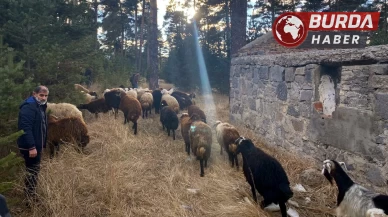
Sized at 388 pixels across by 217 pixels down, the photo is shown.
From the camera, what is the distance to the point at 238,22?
42.8 feet

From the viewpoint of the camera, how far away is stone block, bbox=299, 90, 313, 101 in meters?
5.67

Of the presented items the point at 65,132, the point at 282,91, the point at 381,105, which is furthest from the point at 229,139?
the point at 65,132

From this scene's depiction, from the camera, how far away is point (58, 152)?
593cm

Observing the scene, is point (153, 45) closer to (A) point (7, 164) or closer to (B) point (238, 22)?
(B) point (238, 22)

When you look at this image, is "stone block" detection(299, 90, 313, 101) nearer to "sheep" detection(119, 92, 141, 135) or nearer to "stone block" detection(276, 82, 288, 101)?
"stone block" detection(276, 82, 288, 101)

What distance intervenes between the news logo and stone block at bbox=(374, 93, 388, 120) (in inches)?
190

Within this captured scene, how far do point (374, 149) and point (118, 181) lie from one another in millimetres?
3787

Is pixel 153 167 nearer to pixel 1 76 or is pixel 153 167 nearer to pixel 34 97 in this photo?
pixel 34 97

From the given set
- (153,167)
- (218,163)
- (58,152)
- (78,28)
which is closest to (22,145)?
(58,152)

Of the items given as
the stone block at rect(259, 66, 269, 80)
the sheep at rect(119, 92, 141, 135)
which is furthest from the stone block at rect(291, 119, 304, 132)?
the sheep at rect(119, 92, 141, 135)

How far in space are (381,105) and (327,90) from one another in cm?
132

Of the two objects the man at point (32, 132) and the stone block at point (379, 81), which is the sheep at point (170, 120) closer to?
the man at point (32, 132)

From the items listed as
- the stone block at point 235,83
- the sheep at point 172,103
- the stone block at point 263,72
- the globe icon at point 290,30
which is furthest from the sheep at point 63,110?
the globe icon at point 290,30

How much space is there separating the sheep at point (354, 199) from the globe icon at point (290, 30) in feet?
17.9
